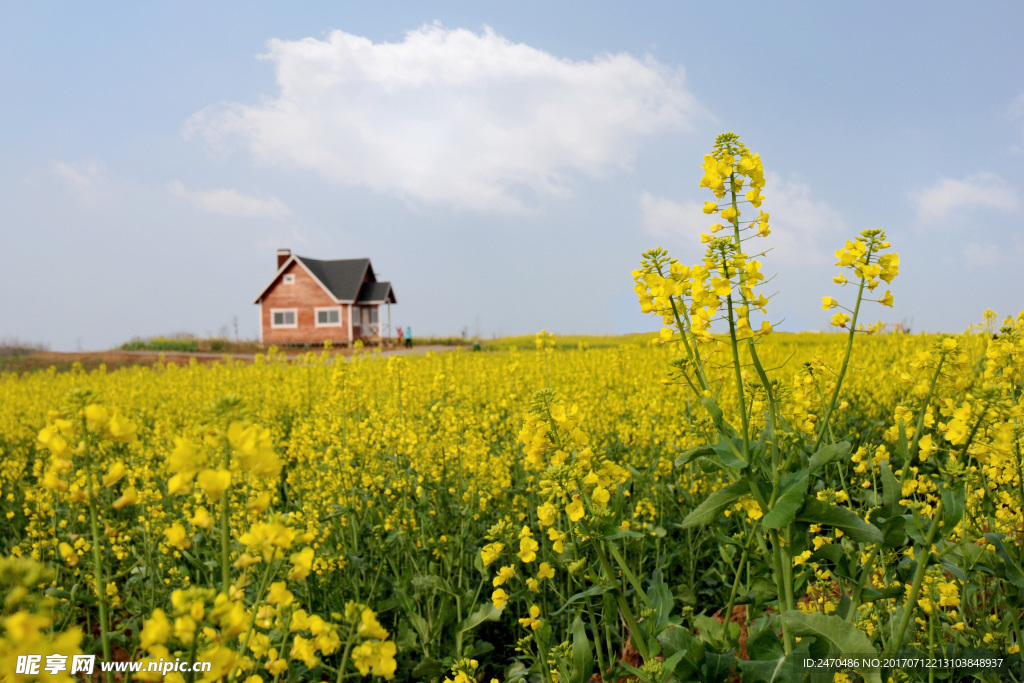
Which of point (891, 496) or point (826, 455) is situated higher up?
point (826, 455)

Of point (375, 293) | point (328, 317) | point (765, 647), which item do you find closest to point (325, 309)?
point (328, 317)

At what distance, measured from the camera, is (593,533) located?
1876mm

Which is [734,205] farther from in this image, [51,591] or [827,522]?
[51,591]

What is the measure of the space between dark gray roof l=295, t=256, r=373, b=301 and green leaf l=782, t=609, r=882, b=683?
32.1m

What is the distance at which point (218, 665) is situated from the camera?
1037mm

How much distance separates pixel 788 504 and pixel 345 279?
3464 cm

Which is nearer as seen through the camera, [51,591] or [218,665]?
[218,665]

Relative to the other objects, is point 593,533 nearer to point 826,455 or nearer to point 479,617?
point 826,455

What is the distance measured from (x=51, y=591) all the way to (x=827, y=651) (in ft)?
8.52

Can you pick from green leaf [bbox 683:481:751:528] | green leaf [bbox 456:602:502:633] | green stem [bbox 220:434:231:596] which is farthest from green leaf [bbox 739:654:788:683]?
green stem [bbox 220:434:231:596]

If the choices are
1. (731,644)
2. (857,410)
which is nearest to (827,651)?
(731,644)

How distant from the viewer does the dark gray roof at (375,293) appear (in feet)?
112

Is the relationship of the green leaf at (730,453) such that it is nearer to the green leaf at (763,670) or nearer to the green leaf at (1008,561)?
the green leaf at (763,670)

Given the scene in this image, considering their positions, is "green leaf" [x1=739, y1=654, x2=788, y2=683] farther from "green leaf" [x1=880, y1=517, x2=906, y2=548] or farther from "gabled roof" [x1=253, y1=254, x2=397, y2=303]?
"gabled roof" [x1=253, y1=254, x2=397, y2=303]
